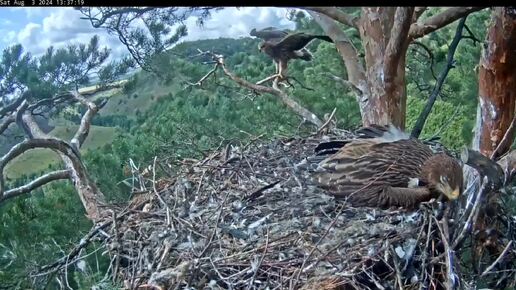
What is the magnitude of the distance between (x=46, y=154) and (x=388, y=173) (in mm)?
4041

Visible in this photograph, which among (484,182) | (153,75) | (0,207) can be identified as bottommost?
(0,207)

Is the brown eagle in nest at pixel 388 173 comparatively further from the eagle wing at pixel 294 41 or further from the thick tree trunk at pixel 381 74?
the eagle wing at pixel 294 41

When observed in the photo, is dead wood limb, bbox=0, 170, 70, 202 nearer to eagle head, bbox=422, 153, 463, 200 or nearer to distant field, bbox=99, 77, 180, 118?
distant field, bbox=99, 77, 180, 118

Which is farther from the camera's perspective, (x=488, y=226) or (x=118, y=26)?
(x=118, y=26)

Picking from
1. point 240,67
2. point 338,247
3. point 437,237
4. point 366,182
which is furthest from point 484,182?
point 240,67

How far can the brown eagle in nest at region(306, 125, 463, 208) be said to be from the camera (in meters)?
3.55

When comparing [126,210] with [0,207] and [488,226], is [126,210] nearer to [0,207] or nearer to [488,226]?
[488,226]

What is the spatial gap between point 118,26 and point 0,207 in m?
1.88

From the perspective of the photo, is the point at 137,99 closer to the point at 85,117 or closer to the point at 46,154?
the point at 46,154

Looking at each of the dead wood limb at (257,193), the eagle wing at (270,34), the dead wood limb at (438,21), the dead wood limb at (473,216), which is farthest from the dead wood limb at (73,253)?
the dead wood limb at (438,21)

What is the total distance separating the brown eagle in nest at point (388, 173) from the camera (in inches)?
140

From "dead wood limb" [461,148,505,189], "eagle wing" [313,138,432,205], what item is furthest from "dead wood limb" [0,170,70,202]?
"dead wood limb" [461,148,505,189]

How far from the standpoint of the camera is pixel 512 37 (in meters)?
4.29

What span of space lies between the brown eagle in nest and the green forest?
2.95ft
